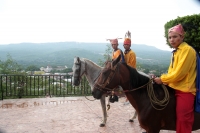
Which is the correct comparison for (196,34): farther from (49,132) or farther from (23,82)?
(23,82)

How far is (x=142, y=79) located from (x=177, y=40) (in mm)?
795

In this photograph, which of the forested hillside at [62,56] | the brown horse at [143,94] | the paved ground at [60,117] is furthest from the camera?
the forested hillside at [62,56]

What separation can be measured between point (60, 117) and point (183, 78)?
460 cm

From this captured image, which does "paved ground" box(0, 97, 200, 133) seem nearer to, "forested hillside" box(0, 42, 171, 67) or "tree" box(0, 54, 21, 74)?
"tree" box(0, 54, 21, 74)

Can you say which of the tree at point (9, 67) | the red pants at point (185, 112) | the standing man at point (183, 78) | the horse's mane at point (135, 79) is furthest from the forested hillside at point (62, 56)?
the red pants at point (185, 112)

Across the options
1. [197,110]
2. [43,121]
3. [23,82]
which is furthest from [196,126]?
[23,82]

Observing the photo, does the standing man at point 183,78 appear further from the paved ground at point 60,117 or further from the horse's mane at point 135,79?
the paved ground at point 60,117

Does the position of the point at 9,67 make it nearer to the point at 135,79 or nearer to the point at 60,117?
the point at 60,117

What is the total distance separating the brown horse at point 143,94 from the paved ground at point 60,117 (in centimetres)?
232

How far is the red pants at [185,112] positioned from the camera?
280cm

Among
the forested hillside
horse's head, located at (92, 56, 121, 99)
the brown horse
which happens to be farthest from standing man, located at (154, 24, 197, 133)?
the forested hillside

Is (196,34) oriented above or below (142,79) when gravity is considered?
above

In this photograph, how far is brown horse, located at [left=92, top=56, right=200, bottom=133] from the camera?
9.84ft

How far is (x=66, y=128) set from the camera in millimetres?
5387
